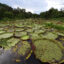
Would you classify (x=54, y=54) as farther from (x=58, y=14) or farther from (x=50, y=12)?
(x=50, y=12)

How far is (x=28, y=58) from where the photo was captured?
2686mm

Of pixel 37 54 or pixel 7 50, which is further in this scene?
pixel 7 50

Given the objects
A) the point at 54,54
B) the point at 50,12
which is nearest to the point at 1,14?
the point at 50,12

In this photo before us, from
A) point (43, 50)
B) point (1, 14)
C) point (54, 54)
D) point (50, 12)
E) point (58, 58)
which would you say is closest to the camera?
point (58, 58)

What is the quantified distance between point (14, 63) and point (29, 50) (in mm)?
885

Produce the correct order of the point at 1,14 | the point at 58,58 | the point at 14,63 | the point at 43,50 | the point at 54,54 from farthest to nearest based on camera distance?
the point at 1,14 < the point at 43,50 < the point at 54,54 < the point at 58,58 < the point at 14,63

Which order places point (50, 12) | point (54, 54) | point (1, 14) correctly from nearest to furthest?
1. point (54, 54)
2. point (1, 14)
3. point (50, 12)

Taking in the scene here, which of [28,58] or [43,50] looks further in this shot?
[43,50]

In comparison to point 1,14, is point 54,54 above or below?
below

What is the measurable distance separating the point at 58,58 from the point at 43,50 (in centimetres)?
61

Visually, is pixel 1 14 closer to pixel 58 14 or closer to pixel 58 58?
pixel 58 14

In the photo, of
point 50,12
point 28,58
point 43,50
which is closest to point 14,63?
point 28,58

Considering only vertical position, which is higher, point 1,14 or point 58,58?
point 1,14

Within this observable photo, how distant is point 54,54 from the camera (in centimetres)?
276
